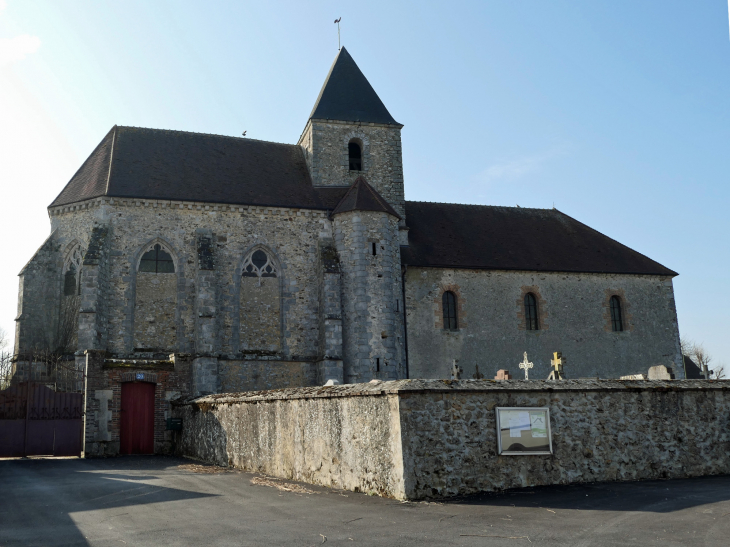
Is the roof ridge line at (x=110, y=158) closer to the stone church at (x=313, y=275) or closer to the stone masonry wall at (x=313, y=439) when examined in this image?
the stone church at (x=313, y=275)

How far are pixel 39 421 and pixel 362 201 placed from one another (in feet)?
41.7

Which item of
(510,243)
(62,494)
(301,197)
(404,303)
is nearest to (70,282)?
(301,197)

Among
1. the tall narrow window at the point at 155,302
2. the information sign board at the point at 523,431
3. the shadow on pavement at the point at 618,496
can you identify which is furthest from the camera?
the tall narrow window at the point at 155,302

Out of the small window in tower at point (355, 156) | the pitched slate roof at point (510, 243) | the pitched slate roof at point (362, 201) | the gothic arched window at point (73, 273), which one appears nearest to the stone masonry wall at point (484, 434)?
the pitched slate roof at point (362, 201)

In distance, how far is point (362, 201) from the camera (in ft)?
77.2

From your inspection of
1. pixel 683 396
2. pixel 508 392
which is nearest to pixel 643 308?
pixel 683 396

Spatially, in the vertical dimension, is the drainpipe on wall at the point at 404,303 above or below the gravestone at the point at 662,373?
above

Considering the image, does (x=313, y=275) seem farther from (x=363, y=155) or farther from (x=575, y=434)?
(x=575, y=434)

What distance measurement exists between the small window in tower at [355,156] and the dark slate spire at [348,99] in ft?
3.58

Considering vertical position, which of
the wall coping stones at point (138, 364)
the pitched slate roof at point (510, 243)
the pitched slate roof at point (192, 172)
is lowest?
the wall coping stones at point (138, 364)

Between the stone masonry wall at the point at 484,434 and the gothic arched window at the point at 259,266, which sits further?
the gothic arched window at the point at 259,266

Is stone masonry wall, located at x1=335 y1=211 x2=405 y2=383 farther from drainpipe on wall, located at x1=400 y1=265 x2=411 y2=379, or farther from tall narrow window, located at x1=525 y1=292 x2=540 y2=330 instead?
tall narrow window, located at x1=525 y1=292 x2=540 y2=330

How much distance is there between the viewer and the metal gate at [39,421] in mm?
15414

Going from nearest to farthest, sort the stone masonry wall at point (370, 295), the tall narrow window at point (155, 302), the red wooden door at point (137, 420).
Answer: the red wooden door at point (137, 420)
the tall narrow window at point (155, 302)
the stone masonry wall at point (370, 295)
